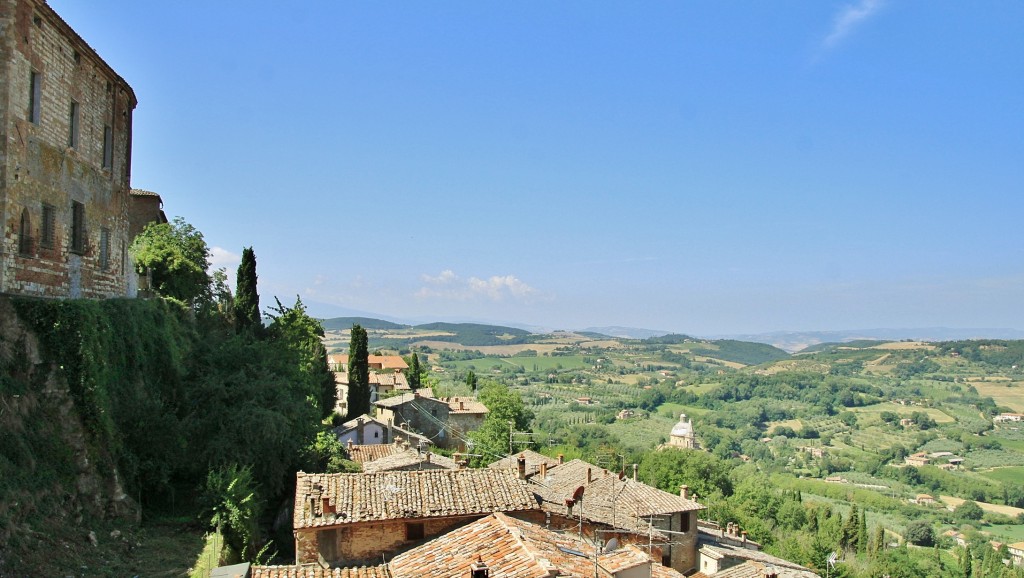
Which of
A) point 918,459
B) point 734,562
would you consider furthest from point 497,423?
point 918,459

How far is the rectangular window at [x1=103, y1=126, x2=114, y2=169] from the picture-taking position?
2008cm

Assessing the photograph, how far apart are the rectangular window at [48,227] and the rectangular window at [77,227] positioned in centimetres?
127

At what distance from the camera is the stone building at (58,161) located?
1441cm

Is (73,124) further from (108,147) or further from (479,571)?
(479,571)

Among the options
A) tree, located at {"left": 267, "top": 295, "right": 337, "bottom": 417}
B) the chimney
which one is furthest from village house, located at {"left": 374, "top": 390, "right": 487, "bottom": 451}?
the chimney

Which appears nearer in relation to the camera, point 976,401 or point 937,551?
point 937,551

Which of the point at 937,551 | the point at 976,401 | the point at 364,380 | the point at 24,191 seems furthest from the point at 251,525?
the point at 976,401

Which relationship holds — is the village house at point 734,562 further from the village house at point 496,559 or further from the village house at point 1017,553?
the village house at point 1017,553

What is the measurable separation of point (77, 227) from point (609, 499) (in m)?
20.0

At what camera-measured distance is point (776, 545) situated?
46219mm

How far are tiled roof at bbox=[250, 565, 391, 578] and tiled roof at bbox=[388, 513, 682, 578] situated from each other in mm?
341

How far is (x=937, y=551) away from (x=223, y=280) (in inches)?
2714

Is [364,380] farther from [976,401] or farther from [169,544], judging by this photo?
[976,401]

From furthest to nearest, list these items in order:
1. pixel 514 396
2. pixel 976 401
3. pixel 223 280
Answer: pixel 976 401, pixel 514 396, pixel 223 280
